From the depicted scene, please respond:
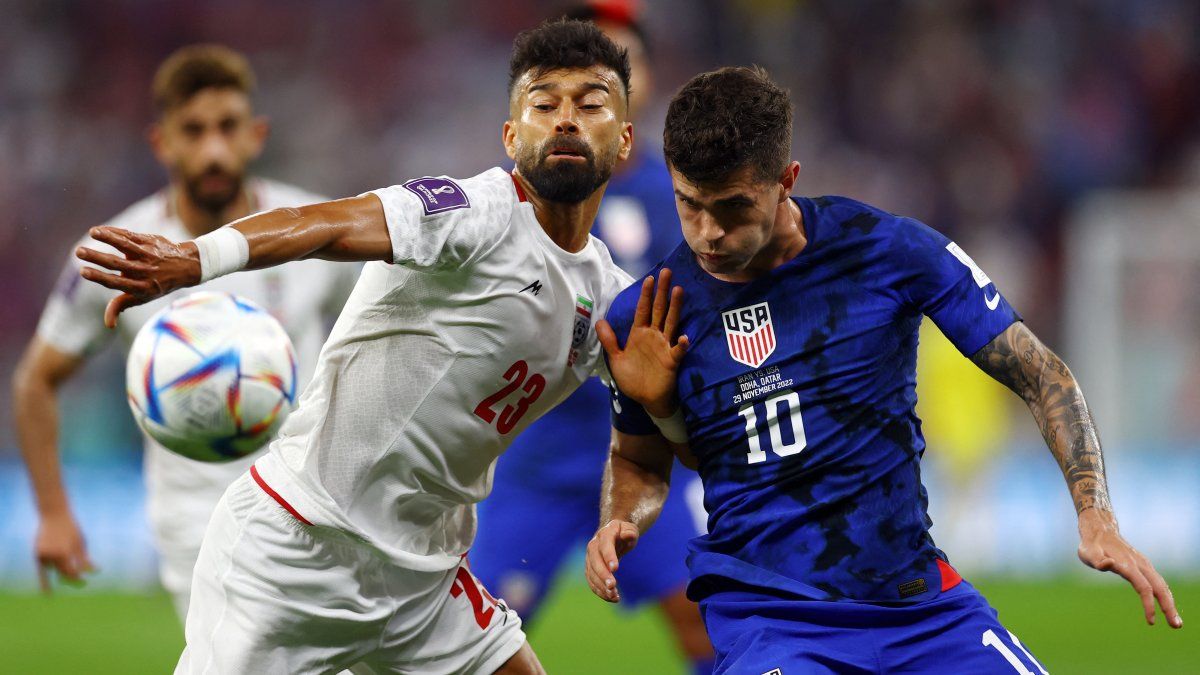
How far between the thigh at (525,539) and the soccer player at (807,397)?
7.17ft

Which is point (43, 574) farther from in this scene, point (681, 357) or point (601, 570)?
point (681, 357)

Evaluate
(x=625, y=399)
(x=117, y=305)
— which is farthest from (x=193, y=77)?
(x=117, y=305)

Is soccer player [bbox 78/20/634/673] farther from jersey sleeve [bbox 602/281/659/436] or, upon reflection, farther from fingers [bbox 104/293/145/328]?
fingers [bbox 104/293/145/328]

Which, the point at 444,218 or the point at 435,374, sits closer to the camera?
the point at 444,218

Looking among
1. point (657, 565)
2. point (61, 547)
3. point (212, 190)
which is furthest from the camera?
point (212, 190)

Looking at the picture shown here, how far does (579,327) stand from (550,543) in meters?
2.07

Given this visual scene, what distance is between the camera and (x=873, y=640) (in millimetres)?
3605

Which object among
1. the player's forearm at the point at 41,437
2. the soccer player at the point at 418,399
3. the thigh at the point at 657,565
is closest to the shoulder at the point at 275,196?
the player's forearm at the point at 41,437

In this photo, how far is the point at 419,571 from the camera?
428cm

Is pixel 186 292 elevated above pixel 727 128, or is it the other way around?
pixel 727 128

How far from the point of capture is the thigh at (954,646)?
11.7ft

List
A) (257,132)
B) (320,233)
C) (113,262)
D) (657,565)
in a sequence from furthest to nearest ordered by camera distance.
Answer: (257,132) < (657,565) < (320,233) < (113,262)

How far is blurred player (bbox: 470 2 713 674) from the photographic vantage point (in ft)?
19.8

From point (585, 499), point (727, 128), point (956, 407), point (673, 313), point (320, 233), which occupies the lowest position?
point (956, 407)
